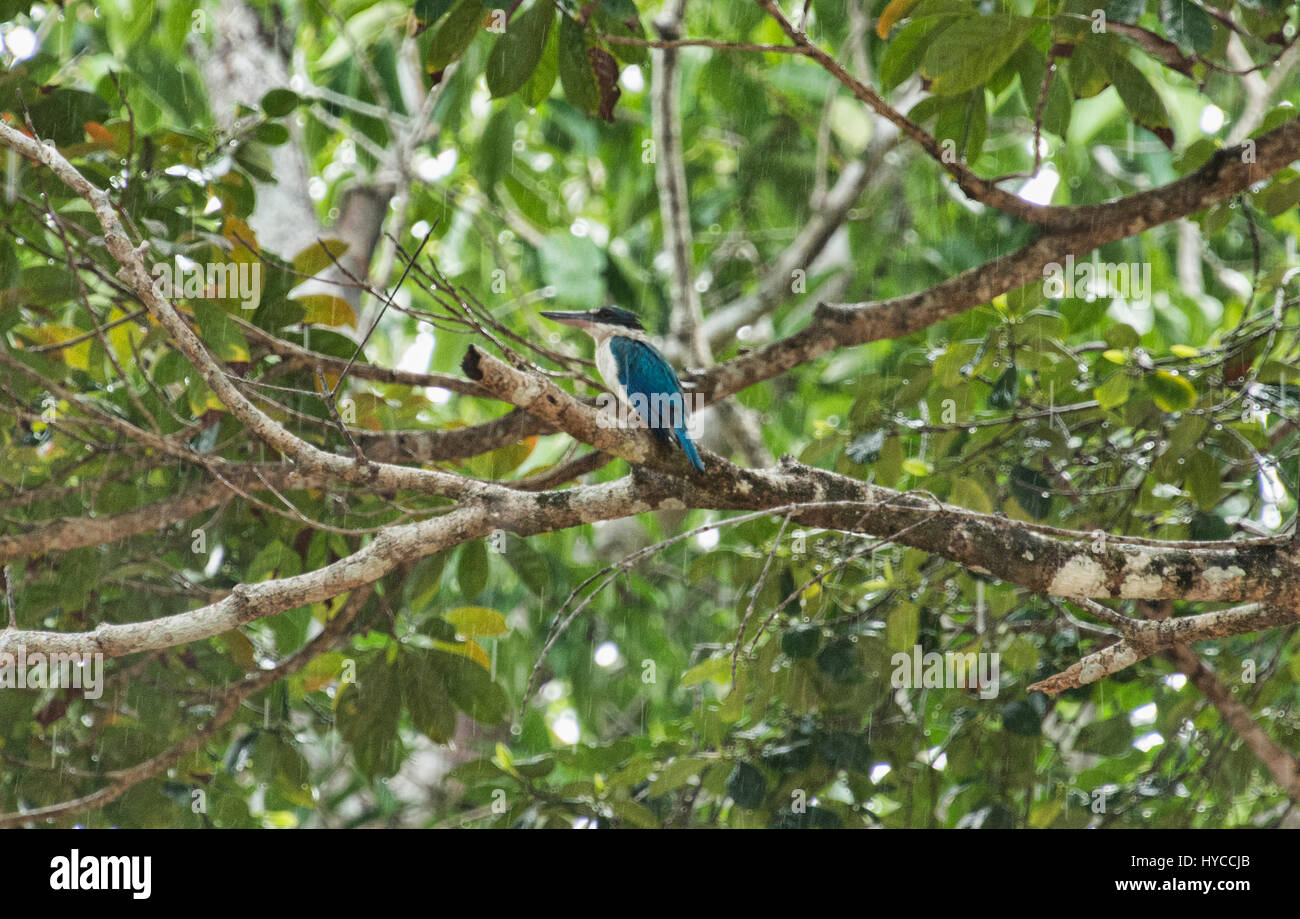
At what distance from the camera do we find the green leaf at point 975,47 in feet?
9.24

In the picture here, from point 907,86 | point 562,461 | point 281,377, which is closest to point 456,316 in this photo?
point 562,461

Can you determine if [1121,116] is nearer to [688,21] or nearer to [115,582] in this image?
[688,21]

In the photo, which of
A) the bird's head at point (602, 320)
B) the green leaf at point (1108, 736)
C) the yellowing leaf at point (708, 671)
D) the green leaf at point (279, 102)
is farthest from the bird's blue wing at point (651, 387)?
the green leaf at point (1108, 736)

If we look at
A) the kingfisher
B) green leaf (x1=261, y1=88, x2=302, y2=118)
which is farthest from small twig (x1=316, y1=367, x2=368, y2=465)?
green leaf (x1=261, y1=88, x2=302, y2=118)

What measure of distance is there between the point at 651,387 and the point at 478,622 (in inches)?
33.9

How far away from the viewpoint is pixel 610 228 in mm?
6992

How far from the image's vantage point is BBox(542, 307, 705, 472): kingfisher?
110 inches

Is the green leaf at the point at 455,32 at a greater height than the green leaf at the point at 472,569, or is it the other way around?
the green leaf at the point at 455,32

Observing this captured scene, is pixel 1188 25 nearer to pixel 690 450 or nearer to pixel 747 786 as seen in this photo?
pixel 690 450

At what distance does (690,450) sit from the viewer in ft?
8.73

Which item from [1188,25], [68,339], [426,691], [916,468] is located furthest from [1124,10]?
[68,339]

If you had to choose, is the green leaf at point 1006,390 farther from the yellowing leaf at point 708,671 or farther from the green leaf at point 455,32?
the green leaf at point 455,32

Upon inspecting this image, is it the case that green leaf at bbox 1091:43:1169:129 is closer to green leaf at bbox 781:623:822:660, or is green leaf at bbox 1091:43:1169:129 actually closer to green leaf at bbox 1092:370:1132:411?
green leaf at bbox 1092:370:1132:411

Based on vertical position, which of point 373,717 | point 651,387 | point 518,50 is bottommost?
point 373,717
